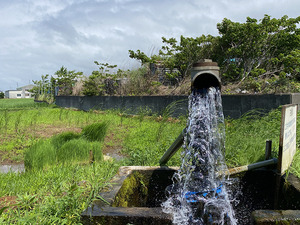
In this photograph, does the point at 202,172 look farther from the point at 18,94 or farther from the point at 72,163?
the point at 18,94

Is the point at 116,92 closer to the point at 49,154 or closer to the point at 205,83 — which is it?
the point at 49,154

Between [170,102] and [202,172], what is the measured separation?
7.22 m

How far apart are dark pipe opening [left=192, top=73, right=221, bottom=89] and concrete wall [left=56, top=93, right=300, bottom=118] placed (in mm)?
4361

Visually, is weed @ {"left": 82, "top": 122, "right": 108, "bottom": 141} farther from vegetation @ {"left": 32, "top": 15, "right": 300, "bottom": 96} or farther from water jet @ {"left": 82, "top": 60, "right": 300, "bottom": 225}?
vegetation @ {"left": 32, "top": 15, "right": 300, "bottom": 96}

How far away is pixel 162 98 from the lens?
982 centimetres

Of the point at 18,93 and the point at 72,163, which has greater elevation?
the point at 18,93

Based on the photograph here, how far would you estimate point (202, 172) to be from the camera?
2363 mm

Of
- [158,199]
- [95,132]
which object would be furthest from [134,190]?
[95,132]

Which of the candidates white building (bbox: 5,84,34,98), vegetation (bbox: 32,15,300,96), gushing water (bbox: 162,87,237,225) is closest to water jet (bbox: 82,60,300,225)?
gushing water (bbox: 162,87,237,225)

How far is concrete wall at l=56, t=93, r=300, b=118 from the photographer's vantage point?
6.57 m

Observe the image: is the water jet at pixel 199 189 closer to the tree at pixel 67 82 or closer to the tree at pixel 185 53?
the tree at pixel 185 53

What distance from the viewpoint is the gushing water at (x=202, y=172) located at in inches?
86.9

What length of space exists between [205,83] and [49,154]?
2956 millimetres

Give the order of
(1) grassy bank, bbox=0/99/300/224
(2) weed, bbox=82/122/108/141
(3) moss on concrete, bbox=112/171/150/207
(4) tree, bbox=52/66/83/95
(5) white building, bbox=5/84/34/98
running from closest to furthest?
(1) grassy bank, bbox=0/99/300/224
(3) moss on concrete, bbox=112/171/150/207
(2) weed, bbox=82/122/108/141
(4) tree, bbox=52/66/83/95
(5) white building, bbox=5/84/34/98
